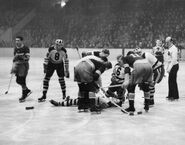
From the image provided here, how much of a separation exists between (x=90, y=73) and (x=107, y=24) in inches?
930

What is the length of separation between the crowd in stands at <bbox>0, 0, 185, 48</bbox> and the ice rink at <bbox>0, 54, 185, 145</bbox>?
18.9m

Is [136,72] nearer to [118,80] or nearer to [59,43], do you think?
[118,80]

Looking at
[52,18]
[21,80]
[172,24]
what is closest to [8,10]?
[52,18]

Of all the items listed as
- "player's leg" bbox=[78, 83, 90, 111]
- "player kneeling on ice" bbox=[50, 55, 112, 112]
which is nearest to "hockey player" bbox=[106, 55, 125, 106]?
"player's leg" bbox=[78, 83, 90, 111]

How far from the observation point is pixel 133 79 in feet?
22.9

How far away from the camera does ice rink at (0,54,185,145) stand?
5223 millimetres

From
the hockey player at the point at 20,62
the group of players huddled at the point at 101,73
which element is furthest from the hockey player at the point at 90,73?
the hockey player at the point at 20,62

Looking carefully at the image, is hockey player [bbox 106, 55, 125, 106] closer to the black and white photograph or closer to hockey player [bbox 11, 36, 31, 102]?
the black and white photograph

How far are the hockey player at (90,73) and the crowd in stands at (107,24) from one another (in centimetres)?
1925

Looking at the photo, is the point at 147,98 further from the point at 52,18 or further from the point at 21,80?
the point at 52,18

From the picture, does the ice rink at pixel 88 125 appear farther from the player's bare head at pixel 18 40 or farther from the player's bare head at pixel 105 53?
the player's bare head at pixel 18 40

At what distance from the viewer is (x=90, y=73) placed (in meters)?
7.03

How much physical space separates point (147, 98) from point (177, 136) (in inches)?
76.5

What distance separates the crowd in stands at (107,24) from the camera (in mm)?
27594
